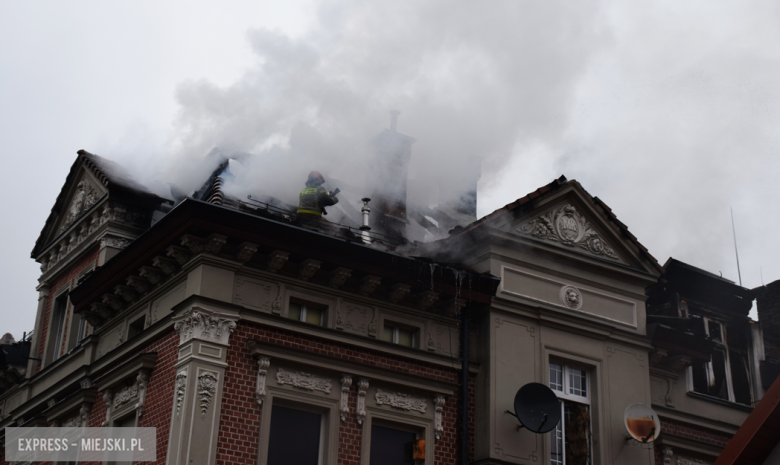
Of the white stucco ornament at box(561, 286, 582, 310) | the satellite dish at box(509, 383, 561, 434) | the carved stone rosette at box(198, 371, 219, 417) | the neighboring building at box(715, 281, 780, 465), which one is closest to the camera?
the neighboring building at box(715, 281, 780, 465)

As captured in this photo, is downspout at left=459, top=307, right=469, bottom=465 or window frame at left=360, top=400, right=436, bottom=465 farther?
downspout at left=459, top=307, right=469, bottom=465

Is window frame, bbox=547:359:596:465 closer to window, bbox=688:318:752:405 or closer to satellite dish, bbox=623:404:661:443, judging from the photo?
satellite dish, bbox=623:404:661:443

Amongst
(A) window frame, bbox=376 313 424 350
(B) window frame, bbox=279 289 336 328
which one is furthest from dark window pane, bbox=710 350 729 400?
(B) window frame, bbox=279 289 336 328

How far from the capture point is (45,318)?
22.5m

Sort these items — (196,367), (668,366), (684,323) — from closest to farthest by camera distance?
(196,367) → (668,366) → (684,323)

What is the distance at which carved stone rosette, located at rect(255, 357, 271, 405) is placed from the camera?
15547 millimetres

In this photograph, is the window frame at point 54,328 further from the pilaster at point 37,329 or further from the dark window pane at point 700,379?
the dark window pane at point 700,379

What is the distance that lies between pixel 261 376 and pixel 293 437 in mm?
1227

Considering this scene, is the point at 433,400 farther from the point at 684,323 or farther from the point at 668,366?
the point at 684,323

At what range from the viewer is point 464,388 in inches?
695

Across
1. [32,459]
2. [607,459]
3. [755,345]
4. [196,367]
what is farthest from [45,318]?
[755,345]

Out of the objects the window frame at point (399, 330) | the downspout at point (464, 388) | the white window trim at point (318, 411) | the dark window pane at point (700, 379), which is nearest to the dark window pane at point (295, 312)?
the white window trim at point (318, 411)

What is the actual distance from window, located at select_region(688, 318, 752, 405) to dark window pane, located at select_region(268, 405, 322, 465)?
31.8 feet

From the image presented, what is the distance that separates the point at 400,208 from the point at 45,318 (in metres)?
9.15
